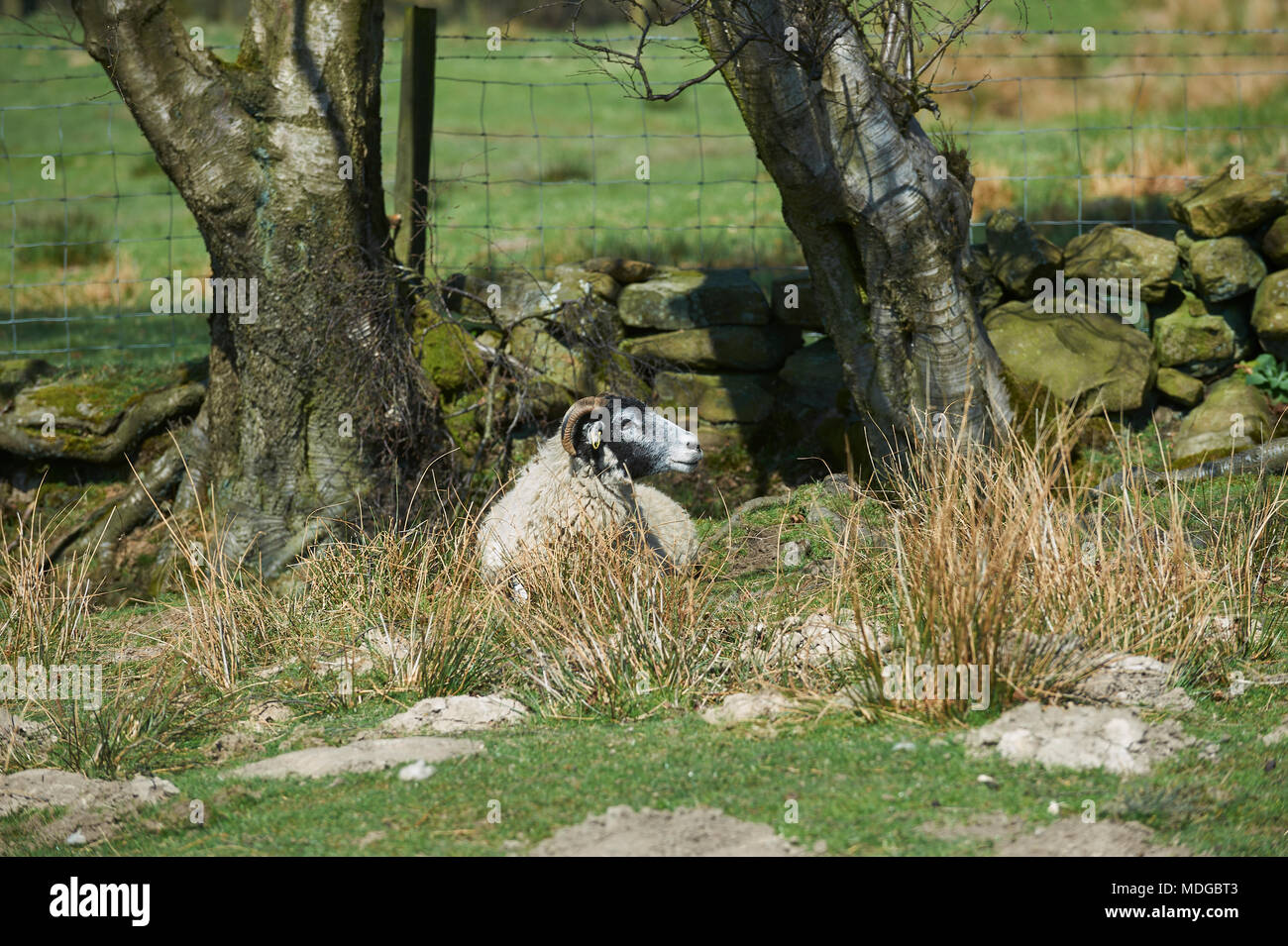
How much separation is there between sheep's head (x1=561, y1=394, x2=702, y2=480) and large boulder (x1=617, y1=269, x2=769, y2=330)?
2461 mm

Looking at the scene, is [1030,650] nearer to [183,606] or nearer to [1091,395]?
[1091,395]

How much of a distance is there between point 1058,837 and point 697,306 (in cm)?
592

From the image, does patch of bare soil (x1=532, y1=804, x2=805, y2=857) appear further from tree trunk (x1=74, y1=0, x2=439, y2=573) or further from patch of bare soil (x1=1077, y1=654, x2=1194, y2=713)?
tree trunk (x1=74, y1=0, x2=439, y2=573)

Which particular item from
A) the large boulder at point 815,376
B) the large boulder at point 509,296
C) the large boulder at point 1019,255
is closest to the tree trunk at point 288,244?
the large boulder at point 509,296

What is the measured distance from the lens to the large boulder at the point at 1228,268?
8602 millimetres

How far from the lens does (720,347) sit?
8836 millimetres

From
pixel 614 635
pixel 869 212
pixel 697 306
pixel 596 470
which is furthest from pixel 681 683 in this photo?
pixel 697 306

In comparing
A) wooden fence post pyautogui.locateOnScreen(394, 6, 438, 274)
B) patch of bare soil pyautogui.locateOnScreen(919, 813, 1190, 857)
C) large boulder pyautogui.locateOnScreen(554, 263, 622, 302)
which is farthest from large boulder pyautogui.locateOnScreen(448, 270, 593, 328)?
patch of bare soil pyautogui.locateOnScreen(919, 813, 1190, 857)

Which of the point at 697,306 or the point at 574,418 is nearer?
the point at 574,418

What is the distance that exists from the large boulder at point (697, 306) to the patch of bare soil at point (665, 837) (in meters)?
5.61

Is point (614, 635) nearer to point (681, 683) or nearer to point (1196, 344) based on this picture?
point (681, 683)

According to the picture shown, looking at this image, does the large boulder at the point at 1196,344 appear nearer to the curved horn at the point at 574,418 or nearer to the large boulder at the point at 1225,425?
the large boulder at the point at 1225,425
